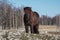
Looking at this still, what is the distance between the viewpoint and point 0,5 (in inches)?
1260

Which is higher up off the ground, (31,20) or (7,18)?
(7,18)

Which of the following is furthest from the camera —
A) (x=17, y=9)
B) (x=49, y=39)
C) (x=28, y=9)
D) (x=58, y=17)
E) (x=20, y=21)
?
(x=58, y=17)

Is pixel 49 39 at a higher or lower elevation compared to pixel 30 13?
lower

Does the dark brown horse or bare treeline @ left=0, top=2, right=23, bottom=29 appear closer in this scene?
the dark brown horse

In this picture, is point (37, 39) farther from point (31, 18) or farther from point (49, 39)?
point (31, 18)

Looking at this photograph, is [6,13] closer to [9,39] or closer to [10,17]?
[10,17]

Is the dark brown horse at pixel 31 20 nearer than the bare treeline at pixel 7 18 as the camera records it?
Yes

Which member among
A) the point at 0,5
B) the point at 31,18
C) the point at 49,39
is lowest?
the point at 49,39

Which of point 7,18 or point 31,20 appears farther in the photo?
point 7,18

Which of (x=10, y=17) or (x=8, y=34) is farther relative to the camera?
(x=10, y=17)

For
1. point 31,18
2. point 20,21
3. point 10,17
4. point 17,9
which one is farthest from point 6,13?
point 31,18

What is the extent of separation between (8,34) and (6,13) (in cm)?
1889

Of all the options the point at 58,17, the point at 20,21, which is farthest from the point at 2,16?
the point at 58,17

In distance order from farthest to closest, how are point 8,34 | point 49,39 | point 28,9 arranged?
point 28,9
point 49,39
point 8,34
